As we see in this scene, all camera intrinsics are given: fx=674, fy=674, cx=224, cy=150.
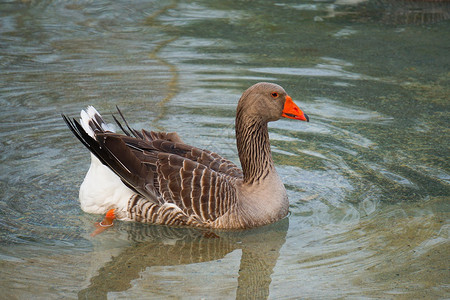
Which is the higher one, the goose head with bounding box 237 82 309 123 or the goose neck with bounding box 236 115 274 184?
the goose head with bounding box 237 82 309 123

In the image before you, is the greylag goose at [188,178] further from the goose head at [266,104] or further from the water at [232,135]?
the water at [232,135]

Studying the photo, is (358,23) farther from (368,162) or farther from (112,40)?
(368,162)

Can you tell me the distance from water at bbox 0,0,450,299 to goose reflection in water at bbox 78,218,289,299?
0.02m

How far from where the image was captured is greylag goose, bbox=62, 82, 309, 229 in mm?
5812

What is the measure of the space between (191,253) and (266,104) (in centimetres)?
152

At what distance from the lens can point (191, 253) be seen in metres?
5.43

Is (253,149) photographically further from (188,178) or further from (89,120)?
(89,120)

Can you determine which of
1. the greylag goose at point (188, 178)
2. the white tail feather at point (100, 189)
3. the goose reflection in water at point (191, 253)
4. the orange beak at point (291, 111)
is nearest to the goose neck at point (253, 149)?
the greylag goose at point (188, 178)

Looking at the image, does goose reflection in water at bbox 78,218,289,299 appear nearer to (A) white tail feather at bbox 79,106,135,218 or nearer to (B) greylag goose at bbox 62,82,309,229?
(B) greylag goose at bbox 62,82,309,229

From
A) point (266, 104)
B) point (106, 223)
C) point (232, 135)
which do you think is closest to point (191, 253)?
point (106, 223)

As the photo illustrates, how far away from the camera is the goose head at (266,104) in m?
6.00

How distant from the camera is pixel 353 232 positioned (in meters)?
5.68

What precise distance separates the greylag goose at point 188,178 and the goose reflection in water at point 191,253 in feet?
0.35

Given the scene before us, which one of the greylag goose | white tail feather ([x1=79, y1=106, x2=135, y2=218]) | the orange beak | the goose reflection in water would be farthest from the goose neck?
white tail feather ([x1=79, y1=106, x2=135, y2=218])
